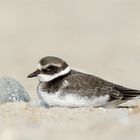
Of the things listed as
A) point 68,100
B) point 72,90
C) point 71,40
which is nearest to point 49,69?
point 72,90

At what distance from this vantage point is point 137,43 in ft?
69.4

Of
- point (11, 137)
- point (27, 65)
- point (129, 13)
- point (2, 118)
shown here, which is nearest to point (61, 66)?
point (2, 118)

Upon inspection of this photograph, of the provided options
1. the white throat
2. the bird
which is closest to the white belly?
the bird

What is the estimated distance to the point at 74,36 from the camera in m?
22.8

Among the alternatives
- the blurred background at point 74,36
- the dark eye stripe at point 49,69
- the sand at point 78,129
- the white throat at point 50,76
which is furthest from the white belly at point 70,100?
the blurred background at point 74,36

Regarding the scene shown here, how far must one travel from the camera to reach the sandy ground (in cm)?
1483

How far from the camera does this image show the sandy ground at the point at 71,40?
48.6 feet

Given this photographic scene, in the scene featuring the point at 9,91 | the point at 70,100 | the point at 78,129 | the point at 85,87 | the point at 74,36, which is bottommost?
the point at 74,36

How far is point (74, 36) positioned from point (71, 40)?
1.72 feet

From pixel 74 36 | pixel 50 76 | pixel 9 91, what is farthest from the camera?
pixel 74 36

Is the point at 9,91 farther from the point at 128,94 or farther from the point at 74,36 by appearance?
the point at 74,36

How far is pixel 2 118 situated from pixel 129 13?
1617 cm

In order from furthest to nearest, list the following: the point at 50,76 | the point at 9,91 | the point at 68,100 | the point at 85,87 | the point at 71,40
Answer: the point at 71,40, the point at 9,91, the point at 50,76, the point at 85,87, the point at 68,100

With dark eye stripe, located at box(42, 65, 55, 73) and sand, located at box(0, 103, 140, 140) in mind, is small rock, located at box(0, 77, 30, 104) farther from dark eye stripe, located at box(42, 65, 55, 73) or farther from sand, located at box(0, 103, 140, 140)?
sand, located at box(0, 103, 140, 140)
